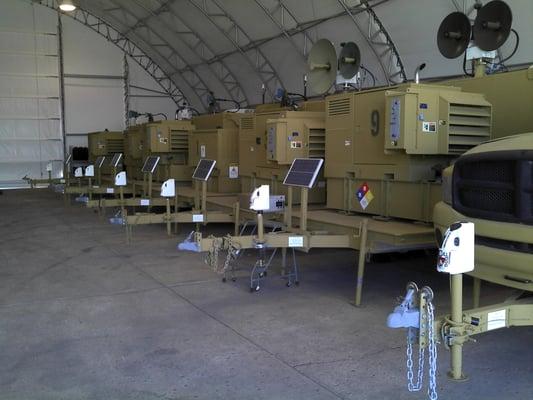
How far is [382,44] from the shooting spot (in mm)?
13383

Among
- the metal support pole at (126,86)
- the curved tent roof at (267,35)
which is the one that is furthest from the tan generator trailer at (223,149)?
the metal support pole at (126,86)

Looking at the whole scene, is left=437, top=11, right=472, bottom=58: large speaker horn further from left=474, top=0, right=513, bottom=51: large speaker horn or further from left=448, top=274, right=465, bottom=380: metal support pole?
left=448, top=274, right=465, bottom=380: metal support pole

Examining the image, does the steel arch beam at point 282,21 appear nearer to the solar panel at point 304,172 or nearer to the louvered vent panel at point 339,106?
the louvered vent panel at point 339,106

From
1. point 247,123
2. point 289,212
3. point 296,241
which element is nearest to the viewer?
point 296,241

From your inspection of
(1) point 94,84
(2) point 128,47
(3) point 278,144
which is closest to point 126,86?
(1) point 94,84

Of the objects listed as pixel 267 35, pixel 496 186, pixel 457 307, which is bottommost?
pixel 457 307

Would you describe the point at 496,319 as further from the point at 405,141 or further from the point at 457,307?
the point at 405,141

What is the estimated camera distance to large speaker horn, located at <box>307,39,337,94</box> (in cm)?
832

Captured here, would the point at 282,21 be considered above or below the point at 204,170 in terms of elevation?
above

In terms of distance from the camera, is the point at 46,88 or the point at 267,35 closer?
the point at 267,35

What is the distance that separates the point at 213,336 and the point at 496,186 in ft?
8.38

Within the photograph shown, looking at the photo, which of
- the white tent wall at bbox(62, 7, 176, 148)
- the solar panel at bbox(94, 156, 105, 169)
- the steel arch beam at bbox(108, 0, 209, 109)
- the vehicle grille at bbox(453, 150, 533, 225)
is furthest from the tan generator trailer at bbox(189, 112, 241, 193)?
the white tent wall at bbox(62, 7, 176, 148)

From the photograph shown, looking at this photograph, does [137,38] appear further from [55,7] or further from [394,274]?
[394,274]

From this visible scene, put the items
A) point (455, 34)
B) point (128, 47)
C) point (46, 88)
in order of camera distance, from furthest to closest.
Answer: point (128, 47) < point (46, 88) < point (455, 34)
